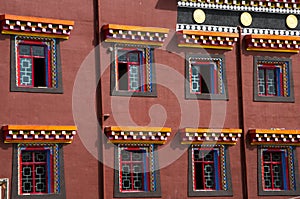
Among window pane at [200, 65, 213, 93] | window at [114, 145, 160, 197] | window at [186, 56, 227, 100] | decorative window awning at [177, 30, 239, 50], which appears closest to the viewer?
window at [114, 145, 160, 197]

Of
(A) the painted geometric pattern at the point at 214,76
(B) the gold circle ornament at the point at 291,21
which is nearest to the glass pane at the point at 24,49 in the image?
(A) the painted geometric pattern at the point at 214,76

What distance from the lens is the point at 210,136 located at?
27219 millimetres

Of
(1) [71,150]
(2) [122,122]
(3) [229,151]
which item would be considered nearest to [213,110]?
(3) [229,151]

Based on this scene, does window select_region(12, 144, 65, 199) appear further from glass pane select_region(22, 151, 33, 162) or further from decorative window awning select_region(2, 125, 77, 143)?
decorative window awning select_region(2, 125, 77, 143)

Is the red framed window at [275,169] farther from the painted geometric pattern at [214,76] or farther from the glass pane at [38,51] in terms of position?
the glass pane at [38,51]

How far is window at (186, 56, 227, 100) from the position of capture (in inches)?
1088

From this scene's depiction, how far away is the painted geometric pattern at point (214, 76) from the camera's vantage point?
2767cm

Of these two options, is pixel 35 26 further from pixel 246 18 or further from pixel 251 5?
pixel 251 5

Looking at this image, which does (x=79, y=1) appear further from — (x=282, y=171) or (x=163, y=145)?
(x=282, y=171)

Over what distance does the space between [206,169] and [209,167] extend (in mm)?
139

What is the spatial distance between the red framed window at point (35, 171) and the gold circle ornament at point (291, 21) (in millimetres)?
9370

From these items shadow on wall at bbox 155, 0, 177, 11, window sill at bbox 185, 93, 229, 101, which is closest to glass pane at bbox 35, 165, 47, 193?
window sill at bbox 185, 93, 229, 101

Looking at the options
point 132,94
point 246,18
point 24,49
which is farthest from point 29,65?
point 246,18

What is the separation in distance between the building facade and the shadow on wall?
3 centimetres
